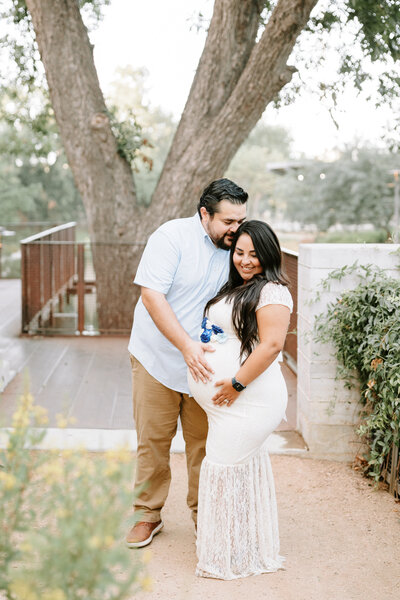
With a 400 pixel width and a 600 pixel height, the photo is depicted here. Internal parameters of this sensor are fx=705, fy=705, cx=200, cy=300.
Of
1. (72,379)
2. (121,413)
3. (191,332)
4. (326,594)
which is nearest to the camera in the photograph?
(326,594)

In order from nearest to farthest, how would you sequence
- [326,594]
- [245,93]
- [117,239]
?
[326,594], [245,93], [117,239]

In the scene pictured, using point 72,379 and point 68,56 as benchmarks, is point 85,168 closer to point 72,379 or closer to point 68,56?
point 68,56

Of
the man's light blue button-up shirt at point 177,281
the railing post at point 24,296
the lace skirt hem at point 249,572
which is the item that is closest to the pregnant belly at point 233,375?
the man's light blue button-up shirt at point 177,281

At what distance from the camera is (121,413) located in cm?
586

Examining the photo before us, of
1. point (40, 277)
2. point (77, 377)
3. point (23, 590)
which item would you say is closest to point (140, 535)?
point (23, 590)

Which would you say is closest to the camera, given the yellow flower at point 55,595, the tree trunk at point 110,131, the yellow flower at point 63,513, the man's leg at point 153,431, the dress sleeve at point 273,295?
the yellow flower at point 55,595

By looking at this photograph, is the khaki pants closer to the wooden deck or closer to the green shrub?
the green shrub

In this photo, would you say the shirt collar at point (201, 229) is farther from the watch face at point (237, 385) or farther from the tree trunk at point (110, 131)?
the tree trunk at point (110, 131)

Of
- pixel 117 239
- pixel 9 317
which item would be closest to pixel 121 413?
pixel 117 239

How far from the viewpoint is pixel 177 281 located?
347 cm

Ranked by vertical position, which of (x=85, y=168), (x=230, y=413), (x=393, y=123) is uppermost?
(x=393, y=123)

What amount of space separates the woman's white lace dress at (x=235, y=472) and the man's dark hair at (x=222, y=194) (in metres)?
0.47

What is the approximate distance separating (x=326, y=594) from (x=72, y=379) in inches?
165

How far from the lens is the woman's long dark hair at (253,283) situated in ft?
10.3
